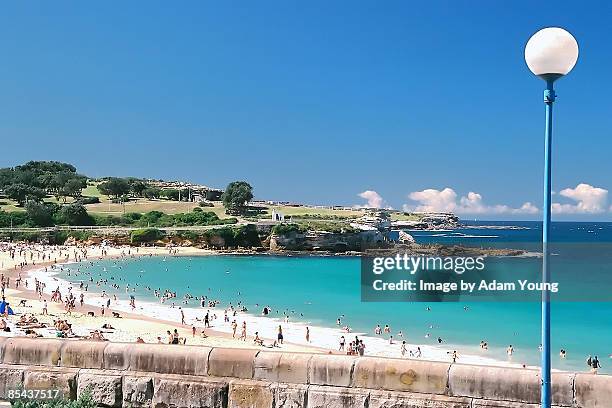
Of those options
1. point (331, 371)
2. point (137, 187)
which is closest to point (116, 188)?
point (137, 187)

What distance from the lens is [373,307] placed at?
44469mm

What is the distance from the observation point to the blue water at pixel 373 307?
31.1 meters

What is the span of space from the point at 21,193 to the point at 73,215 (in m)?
21.5

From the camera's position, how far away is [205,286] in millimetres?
54594

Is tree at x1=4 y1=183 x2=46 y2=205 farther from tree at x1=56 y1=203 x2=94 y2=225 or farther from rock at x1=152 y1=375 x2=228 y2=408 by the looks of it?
rock at x1=152 y1=375 x2=228 y2=408

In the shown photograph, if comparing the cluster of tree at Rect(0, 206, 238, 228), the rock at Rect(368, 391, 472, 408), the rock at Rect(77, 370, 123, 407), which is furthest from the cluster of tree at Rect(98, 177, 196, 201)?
the rock at Rect(368, 391, 472, 408)

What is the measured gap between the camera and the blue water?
31.1 m

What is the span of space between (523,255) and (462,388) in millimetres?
106649

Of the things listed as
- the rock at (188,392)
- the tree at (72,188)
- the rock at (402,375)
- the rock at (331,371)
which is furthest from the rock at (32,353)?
the tree at (72,188)

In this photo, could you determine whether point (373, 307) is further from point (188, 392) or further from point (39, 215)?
point (39, 215)

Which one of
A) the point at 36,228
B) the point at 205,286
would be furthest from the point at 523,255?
the point at 36,228

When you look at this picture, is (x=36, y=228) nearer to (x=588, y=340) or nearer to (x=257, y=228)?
(x=257, y=228)

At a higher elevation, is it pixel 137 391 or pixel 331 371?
pixel 331 371

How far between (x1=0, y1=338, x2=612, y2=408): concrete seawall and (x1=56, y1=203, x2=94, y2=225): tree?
104853 mm
